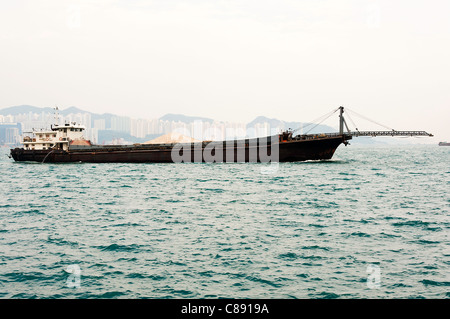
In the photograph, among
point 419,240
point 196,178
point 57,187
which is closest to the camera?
point 419,240

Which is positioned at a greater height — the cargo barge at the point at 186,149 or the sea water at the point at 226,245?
the cargo barge at the point at 186,149

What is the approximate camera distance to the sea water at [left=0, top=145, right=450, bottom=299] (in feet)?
44.4

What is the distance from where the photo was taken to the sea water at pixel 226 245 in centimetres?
1355

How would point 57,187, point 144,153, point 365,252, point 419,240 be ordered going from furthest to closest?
point 144,153 < point 57,187 < point 419,240 < point 365,252

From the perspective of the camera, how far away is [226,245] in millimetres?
18609

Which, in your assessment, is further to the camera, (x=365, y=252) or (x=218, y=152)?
(x=218, y=152)

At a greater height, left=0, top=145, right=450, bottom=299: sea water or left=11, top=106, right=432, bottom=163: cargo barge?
left=11, top=106, right=432, bottom=163: cargo barge

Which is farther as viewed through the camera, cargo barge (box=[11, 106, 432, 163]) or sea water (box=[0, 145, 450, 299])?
cargo barge (box=[11, 106, 432, 163])

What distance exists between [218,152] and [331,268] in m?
60.2

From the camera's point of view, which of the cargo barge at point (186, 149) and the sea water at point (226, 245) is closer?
the sea water at point (226, 245)

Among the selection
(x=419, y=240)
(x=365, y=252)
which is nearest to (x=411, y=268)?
(x=365, y=252)
